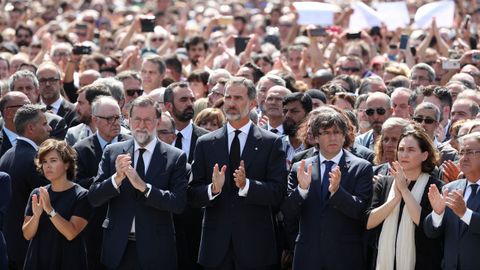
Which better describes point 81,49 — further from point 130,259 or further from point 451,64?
point 130,259

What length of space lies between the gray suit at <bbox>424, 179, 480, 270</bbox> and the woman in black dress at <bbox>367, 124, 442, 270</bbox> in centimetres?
20

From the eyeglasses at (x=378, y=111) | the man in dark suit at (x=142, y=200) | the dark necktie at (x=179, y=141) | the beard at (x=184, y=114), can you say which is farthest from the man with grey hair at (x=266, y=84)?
the man in dark suit at (x=142, y=200)

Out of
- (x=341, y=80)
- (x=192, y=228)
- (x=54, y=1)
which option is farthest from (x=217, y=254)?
(x=54, y=1)

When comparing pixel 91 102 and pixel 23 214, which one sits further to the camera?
pixel 91 102

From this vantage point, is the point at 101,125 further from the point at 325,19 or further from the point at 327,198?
the point at 325,19

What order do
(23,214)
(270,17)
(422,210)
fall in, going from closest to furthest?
(422,210) < (23,214) < (270,17)

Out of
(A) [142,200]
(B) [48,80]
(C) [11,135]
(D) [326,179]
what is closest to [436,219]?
(D) [326,179]

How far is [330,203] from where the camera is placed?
9.18 m

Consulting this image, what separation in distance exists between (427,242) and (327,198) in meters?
0.88

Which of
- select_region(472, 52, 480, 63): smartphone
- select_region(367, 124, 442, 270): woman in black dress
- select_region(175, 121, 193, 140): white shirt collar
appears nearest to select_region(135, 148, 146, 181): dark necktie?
select_region(175, 121, 193, 140): white shirt collar

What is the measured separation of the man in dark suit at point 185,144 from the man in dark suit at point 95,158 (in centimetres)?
67

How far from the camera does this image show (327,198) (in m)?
9.34

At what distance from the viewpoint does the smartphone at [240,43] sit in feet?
57.2

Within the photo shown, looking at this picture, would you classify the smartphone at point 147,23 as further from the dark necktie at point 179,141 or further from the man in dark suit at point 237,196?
the man in dark suit at point 237,196
